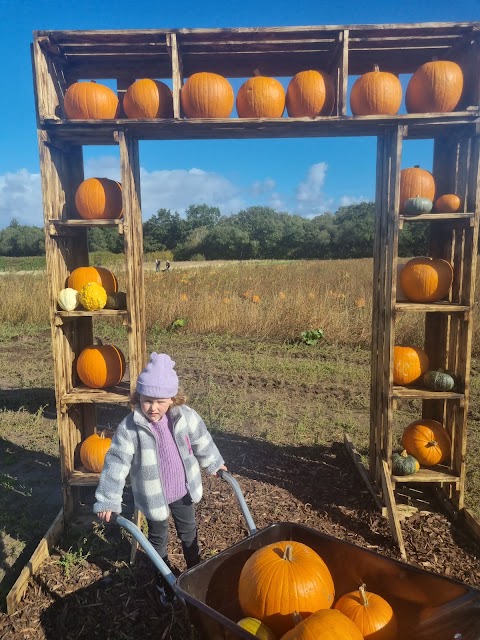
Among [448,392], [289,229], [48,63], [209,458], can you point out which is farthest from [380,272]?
[289,229]

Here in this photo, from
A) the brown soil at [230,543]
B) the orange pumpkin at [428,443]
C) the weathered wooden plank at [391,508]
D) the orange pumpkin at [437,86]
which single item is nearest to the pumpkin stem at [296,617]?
the brown soil at [230,543]

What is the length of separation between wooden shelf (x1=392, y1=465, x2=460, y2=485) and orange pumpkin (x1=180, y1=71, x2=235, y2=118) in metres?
3.08

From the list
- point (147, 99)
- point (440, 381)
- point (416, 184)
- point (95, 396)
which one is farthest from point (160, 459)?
point (416, 184)

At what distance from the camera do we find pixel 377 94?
3.66m

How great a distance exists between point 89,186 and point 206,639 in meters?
3.05

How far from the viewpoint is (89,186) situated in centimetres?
380

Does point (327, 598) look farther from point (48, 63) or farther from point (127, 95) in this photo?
point (48, 63)

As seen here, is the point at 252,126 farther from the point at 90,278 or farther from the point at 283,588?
the point at 283,588

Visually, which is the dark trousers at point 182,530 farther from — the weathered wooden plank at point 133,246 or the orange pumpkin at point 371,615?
the orange pumpkin at point 371,615

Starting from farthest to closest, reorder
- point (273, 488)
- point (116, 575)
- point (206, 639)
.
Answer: point (273, 488)
point (116, 575)
point (206, 639)

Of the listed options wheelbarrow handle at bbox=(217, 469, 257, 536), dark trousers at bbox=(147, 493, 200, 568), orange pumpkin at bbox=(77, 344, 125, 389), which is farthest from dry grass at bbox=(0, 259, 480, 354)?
wheelbarrow handle at bbox=(217, 469, 257, 536)

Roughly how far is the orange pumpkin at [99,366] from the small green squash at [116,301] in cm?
36

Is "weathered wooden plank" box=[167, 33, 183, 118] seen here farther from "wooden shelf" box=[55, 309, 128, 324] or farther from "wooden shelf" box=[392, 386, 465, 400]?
"wooden shelf" box=[392, 386, 465, 400]

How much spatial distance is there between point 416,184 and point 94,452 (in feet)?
10.5
